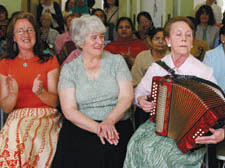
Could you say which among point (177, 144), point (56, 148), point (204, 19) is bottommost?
point (56, 148)

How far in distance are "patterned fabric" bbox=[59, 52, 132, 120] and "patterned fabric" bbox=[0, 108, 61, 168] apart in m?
0.28

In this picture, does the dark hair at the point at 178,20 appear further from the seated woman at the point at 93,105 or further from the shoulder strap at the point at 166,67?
the seated woman at the point at 93,105

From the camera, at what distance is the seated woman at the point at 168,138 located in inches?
70.2

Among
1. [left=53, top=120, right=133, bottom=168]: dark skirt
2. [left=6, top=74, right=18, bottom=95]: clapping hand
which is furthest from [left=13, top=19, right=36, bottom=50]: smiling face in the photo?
[left=53, top=120, right=133, bottom=168]: dark skirt

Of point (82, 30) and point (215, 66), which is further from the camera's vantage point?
point (215, 66)

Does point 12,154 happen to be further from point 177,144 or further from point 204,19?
point 204,19

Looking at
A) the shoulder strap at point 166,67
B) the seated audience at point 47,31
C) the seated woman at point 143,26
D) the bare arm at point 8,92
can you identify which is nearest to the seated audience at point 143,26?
the seated woman at point 143,26

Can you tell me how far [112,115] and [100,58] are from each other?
0.47 meters

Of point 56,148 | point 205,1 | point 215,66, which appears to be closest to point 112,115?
point 56,148

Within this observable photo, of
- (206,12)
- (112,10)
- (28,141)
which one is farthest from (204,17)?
(28,141)

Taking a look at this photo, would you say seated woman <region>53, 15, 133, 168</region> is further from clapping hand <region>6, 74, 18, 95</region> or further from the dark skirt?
clapping hand <region>6, 74, 18, 95</region>

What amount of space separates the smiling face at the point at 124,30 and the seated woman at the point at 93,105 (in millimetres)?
1561

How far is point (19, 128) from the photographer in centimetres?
206

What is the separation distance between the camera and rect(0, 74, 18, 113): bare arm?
7.36 feet
